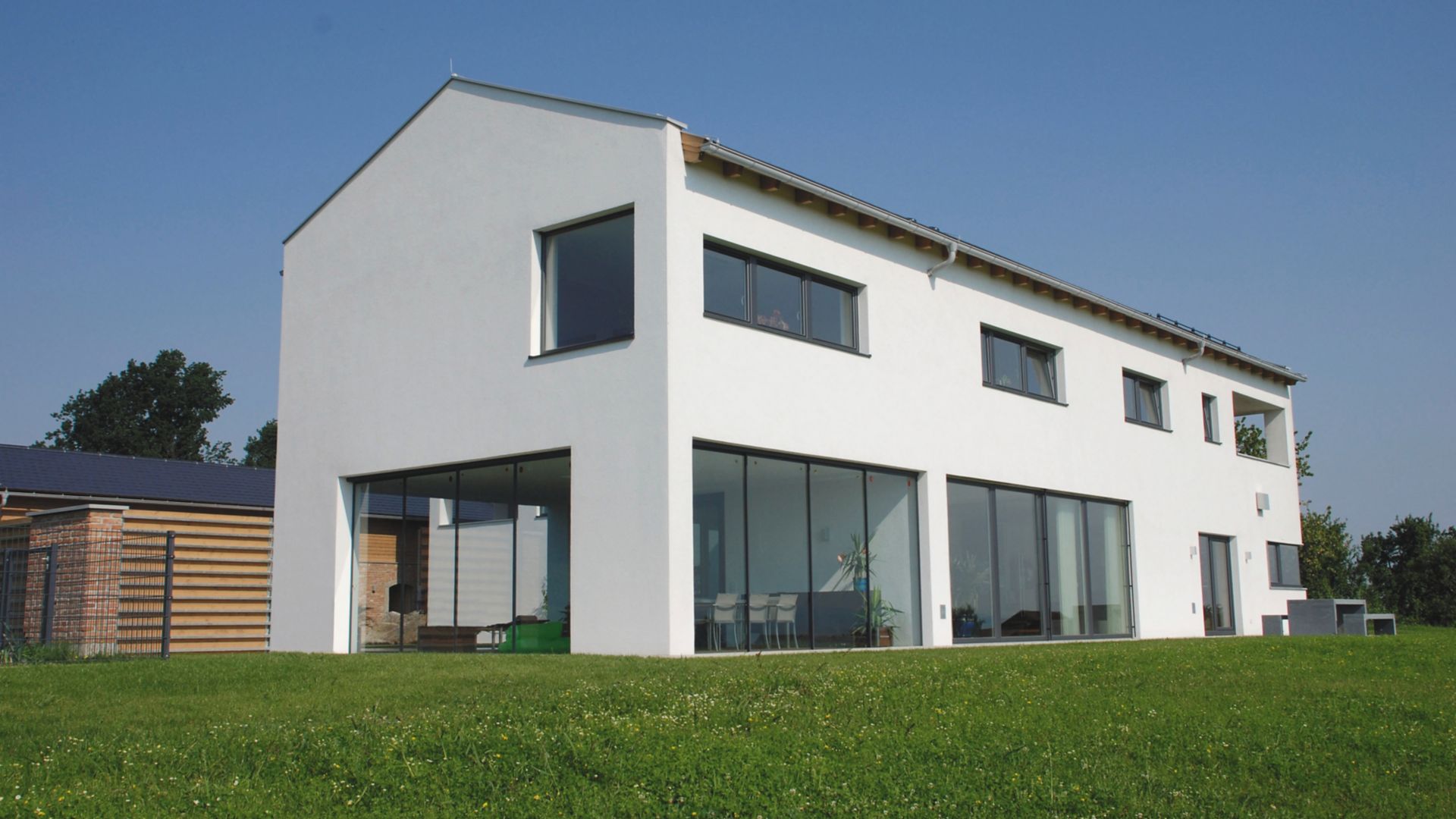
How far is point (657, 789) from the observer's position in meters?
6.54

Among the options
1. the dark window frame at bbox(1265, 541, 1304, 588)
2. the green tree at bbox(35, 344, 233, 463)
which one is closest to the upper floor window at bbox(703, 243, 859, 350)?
the dark window frame at bbox(1265, 541, 1304, 588)

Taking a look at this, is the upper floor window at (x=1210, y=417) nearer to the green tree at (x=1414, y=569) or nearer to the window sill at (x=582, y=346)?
the green tree at (x=1414, y=569)

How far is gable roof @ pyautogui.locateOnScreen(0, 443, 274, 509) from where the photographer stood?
22609 mm

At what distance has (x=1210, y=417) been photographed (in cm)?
2678

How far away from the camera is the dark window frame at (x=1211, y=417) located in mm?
26634

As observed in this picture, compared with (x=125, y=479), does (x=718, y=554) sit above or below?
below

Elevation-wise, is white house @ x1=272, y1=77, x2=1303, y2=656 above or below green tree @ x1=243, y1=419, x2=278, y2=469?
Result: below

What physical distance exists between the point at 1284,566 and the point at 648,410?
70.1 feet

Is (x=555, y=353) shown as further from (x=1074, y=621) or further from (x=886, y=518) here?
(x=1074, y=621)

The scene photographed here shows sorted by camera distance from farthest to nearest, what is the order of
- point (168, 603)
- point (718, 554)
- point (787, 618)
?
point (787, 618)
point (718, 554)
point (168, 603)

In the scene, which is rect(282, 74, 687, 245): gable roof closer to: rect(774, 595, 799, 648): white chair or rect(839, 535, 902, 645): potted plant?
rect(774, 595, 799, 648): white chair

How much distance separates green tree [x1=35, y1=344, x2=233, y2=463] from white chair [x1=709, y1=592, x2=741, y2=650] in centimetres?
5221

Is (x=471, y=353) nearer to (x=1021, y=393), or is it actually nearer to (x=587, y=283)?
(x=587, y=283)

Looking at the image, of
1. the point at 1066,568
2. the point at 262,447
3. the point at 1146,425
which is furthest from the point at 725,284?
the point at 262,447
